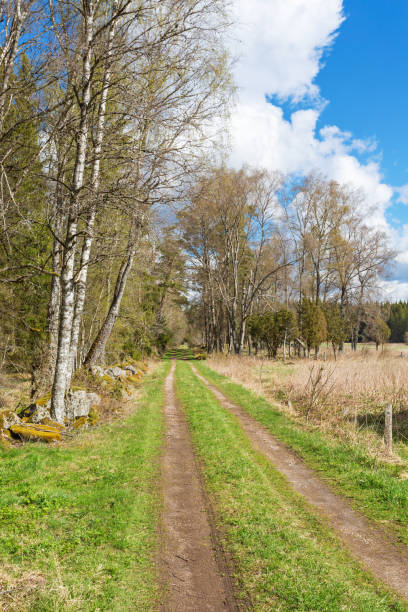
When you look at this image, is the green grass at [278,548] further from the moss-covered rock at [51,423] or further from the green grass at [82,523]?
the moss-covered rock at [51,423]

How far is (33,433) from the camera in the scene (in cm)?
806

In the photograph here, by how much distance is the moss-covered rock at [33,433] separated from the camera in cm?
804

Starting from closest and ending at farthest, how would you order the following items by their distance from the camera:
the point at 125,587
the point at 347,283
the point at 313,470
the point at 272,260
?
the point at 125,587, the point at 313,470, the point at 272,260, the point at 347,283

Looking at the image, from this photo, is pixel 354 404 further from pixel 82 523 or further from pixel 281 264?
pixel 281 264

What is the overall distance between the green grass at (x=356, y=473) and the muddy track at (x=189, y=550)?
2.65 m

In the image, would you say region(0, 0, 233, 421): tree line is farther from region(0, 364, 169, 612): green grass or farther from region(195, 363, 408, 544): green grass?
region(195, 363, 408, 544): green grass

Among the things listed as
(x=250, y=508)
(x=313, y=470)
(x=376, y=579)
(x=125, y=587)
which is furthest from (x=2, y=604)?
(x=313, y=470)

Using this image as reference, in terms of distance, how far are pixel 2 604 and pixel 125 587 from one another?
45.1 inches

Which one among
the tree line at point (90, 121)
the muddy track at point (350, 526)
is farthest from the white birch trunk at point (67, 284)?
the muddy track at point (350, 526)

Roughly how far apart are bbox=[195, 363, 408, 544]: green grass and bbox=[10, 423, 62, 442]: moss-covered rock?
5810mm

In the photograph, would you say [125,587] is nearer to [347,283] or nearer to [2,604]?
[2,604]

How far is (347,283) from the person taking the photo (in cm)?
3916

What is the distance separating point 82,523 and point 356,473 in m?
5.19

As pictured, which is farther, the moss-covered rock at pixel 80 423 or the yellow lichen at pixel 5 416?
the moss-covered rock at pixel 80 423
